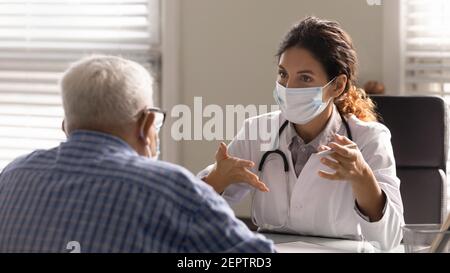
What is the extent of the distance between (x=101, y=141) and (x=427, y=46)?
2.40 m

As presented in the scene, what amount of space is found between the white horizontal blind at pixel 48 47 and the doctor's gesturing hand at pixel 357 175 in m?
1.98

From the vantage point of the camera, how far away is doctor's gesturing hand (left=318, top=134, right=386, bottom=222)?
2046 mm


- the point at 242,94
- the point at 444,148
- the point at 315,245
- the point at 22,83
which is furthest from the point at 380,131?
the point at 22,83

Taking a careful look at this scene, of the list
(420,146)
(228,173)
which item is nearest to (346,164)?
(228,173)

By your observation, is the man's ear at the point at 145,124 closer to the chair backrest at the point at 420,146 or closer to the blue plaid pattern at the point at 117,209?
the blue plaid pattern at the point at 117,209

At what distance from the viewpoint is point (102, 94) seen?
1.49 metres

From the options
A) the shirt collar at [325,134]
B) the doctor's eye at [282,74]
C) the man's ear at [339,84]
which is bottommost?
the shirt collar at [325,134]

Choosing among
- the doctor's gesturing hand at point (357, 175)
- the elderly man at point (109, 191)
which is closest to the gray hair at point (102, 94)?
the elderly man at point (109, 191)

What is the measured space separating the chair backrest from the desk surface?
55 cm

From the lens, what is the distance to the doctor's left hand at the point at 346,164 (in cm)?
A: 204

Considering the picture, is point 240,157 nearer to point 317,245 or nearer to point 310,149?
point 310,149

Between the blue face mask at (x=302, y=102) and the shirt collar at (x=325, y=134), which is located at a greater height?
the blue face mask at (x=302, y=102)

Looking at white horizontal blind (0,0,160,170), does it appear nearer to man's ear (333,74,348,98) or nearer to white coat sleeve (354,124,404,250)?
Answer: man's ear (333,74,348,98)

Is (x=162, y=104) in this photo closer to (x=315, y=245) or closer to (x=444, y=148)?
(x=444, y=148)
